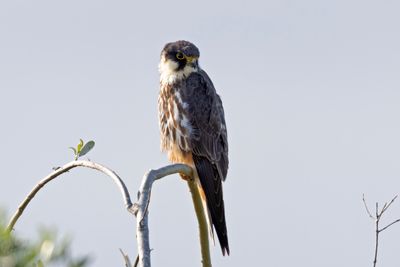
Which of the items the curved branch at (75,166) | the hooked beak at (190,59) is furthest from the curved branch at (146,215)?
the hooked beak at (190,59)

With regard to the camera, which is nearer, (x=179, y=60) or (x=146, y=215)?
(x=146, y=215)

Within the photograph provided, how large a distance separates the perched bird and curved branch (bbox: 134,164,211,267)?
5.20 ft

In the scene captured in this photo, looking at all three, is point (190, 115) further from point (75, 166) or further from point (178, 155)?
point (75, 166)

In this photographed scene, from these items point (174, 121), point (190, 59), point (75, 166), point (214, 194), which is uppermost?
point (190, 59)

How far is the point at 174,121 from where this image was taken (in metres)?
A: 6.10

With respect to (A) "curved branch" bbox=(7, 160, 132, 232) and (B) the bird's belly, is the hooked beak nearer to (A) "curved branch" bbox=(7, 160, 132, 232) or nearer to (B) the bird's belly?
(B) the bird's belly

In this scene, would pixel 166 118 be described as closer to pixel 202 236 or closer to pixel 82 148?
pixel 202 236

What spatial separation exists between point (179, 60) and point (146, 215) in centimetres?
412

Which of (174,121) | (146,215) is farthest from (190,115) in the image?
(146,215)

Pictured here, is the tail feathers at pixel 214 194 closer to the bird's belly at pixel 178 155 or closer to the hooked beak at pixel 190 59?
the bird's belly at pixel 178 155

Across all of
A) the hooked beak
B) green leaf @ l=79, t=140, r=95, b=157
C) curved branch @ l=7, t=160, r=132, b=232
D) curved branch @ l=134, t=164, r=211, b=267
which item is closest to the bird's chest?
the hooked beak

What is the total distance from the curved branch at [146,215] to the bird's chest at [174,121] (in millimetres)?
1627

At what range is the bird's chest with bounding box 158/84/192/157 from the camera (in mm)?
6027

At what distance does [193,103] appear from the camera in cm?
620
